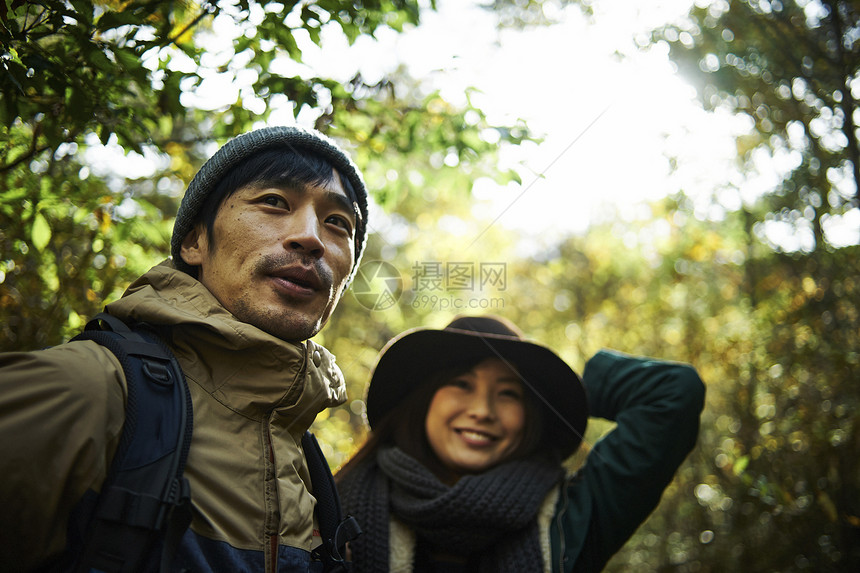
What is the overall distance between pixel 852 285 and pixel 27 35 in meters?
4.86

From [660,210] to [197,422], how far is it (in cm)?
716

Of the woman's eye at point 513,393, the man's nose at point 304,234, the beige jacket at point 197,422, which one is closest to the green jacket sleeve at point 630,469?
the woman's eye at point 513,393

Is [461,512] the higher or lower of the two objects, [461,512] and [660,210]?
the lower

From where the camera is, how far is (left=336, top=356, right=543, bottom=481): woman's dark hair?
2.79m

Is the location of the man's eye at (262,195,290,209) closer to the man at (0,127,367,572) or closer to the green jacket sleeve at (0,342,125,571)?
the man at (0,127,367,572)

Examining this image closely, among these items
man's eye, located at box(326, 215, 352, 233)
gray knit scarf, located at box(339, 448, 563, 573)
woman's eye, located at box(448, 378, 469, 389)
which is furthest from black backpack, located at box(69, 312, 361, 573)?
woman's eye, located at box(448, 378, 469, 389)

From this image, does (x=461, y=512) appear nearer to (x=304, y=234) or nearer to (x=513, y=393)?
(x=513, y=393)

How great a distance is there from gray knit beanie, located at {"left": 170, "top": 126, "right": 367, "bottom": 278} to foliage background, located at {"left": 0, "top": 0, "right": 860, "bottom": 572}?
1.63 feet

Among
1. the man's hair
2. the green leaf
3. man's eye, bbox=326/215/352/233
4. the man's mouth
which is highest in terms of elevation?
the man's hair

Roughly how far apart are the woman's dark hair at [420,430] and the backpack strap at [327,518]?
0.91 m

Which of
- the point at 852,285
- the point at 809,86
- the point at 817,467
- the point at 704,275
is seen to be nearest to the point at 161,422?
the point at 817,467

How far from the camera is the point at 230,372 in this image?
161cm

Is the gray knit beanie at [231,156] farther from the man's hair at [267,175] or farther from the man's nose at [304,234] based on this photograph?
the man's nose at [304,234]

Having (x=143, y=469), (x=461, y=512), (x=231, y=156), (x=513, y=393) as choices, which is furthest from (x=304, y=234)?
(x=513, y=393)
